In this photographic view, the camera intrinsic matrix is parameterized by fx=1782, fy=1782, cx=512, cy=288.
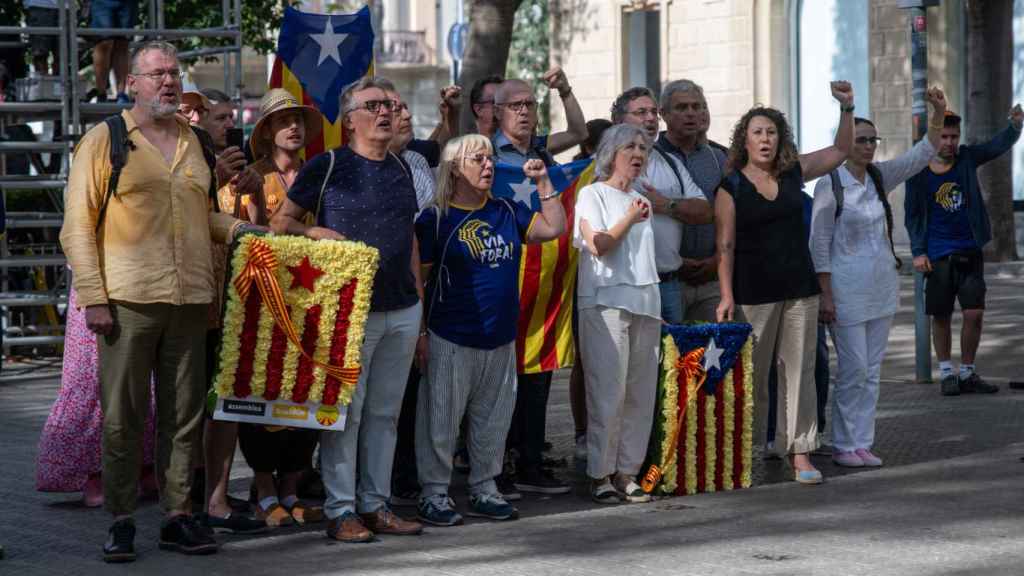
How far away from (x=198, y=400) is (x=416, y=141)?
8.14 feet

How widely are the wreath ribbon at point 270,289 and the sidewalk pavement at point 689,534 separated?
766mm

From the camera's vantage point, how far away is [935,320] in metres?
13.0

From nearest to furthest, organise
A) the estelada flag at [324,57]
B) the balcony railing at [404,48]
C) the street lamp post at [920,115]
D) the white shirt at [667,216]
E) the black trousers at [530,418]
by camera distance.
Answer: the black trousers at [530,418]
the white shirt at [667,216]
the estelada flag at [324,57]
the street lamp post at [920,115]
the balcony railing at [404,48]

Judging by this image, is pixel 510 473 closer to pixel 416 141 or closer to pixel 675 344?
pixel 675 344

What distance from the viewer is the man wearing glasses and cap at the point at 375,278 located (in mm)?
7781

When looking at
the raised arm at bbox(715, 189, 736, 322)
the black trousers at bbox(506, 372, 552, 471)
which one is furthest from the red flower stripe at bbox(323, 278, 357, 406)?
the raised arm at bbox(715, 189, 736, 322)

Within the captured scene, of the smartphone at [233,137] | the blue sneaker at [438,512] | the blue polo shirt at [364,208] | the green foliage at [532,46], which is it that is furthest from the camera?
the green foliage at [532,46]

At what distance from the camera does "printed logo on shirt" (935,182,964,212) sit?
12766mm

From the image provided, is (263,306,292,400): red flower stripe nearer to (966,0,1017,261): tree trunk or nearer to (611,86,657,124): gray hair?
(611,86,657,124): gray hair

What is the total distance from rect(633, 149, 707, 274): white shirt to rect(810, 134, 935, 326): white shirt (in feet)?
2.54

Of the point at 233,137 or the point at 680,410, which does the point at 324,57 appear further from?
the point at 680,410

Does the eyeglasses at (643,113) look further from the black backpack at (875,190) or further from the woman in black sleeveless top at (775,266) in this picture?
the black backpack at (875,190)

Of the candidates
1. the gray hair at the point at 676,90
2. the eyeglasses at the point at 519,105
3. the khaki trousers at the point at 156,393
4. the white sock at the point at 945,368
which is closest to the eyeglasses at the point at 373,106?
the khaki trousers at the point at 156,393

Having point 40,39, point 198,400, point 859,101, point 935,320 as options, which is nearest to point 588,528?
point 198,400
